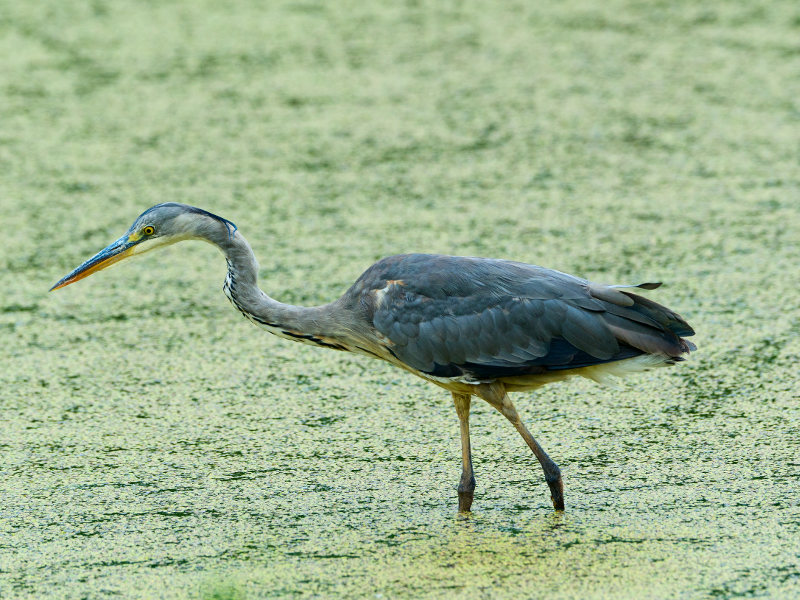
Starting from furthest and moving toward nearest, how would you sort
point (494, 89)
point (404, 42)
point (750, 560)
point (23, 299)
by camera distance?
point (404, 42) → point (494, 89) → point (23, 299) → point (750, 560)

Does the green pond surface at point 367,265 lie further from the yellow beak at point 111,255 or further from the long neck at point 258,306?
the yellow beak at point 111,255

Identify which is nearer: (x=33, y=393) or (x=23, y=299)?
(x=33, y=393)

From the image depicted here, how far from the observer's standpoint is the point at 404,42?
660 cm

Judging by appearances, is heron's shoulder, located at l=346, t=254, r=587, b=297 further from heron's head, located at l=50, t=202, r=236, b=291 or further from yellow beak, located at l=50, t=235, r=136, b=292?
yellow beak, located at l=50, t=235, r=136, b=292

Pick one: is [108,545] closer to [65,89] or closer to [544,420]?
[544,420]

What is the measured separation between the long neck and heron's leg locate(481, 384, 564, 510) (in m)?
0.42

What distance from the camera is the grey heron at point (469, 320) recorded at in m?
2.87

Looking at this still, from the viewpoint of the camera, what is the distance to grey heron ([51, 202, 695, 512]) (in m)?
2.87

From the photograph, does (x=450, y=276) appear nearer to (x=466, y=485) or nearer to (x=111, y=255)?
(x=466, y=485)

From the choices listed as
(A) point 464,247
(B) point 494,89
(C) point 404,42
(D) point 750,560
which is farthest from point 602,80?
(D) point 750,560

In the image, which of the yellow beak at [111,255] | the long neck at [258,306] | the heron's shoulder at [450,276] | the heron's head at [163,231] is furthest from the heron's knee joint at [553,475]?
the yellow beak at [111,255]

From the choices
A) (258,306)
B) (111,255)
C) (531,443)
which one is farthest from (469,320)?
(111,255)

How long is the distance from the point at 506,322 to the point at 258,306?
2.05 feet

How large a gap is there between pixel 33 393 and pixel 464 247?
5.53 ft
